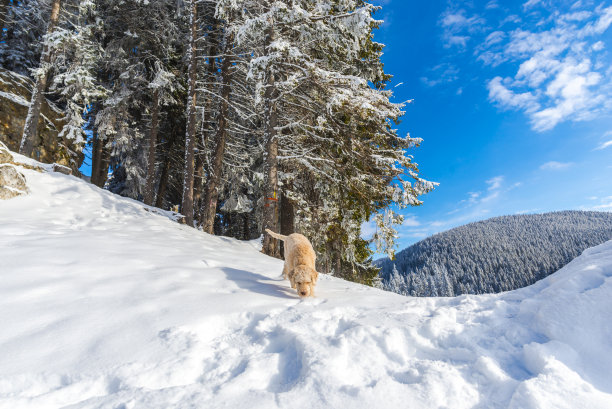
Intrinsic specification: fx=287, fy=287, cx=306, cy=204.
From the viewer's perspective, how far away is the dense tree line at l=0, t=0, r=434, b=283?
29.0 ft

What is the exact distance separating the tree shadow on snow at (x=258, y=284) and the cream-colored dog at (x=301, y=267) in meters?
0.19

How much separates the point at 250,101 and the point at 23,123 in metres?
13.0

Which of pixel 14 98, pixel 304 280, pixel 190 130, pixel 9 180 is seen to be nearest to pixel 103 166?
pixel 14 98

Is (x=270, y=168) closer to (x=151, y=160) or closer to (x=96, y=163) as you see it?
(x=151, y=160)

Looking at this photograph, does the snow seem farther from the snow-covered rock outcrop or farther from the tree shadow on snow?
the tree shadow on snow

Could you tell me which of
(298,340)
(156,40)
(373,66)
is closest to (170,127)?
(156,40)

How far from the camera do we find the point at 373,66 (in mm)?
12477

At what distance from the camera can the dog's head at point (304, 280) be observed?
4055mm

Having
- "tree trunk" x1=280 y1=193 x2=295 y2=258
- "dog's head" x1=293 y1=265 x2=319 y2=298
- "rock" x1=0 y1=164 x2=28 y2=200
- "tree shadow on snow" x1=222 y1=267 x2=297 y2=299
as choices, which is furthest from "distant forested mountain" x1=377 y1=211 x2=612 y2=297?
"dog's head" x1=293 y1=265 x2=319 y2=298

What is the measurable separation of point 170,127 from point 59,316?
16848 mm

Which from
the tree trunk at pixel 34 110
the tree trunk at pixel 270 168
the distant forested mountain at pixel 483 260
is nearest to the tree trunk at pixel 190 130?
the tree trunk at pixel 270 168

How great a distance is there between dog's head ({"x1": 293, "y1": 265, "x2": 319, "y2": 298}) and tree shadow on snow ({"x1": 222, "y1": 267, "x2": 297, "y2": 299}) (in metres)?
0.17

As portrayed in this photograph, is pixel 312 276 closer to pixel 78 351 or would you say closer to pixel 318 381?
pixel 318 381

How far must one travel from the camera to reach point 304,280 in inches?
163
